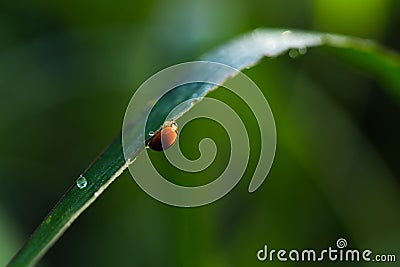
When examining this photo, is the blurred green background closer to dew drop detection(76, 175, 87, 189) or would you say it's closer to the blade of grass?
the blade of grass

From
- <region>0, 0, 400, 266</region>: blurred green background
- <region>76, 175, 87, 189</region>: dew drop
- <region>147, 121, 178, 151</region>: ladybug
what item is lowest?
<region>76, 175, 87, 189</region>: dew drop

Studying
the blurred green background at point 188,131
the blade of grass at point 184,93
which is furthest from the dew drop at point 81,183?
the blurred green background at point 188,131

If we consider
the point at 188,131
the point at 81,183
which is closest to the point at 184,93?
the point at 81,183

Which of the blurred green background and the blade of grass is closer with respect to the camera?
the blade of grass

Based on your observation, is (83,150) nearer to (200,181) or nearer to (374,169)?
(200,181)

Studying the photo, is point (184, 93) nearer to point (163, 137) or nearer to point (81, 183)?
point (163, 137)

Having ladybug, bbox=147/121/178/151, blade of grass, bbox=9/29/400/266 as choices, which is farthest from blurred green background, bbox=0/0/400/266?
ladybug, bbox=147/121/178/151

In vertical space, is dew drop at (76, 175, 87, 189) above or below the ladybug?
below
